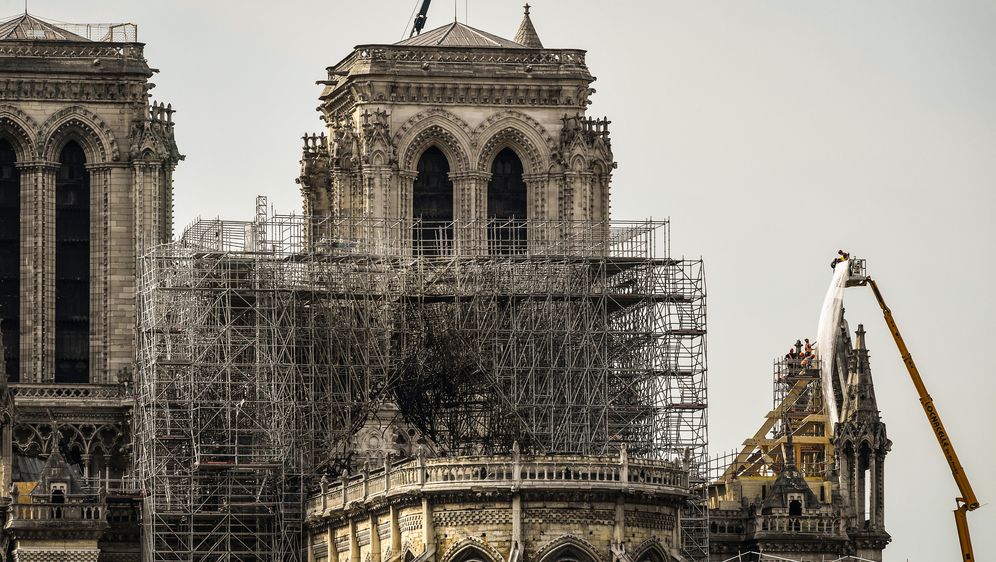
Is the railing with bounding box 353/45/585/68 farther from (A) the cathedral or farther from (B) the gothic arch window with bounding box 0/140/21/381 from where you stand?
(B) the gothic arch window with bounding box 0/140/21/381

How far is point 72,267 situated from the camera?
140250mm

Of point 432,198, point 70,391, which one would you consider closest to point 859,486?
point 432,198

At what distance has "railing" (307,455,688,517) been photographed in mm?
112438

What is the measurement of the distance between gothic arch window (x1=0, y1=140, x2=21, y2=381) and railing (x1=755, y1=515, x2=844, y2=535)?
27.8m

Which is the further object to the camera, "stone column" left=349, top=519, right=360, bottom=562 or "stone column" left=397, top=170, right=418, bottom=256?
"stone column" left=397, top=170, right=418, bottom=256

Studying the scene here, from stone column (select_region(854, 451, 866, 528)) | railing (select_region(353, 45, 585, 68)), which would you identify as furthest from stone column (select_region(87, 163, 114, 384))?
stone column (select_region(854, 451, 866, 528))

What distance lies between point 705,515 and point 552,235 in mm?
14042

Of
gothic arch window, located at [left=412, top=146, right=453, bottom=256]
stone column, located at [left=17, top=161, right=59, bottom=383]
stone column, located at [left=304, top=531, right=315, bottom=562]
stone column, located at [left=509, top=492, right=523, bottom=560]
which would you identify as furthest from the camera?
stone column, located at [left=17, top=161, right=59, bottom=383]

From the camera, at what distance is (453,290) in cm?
13138

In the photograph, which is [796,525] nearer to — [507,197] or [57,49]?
[507,197]

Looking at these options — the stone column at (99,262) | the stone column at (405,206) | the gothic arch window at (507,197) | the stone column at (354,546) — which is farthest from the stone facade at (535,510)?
the stone column at (99,262)

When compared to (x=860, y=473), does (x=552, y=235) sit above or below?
A: above

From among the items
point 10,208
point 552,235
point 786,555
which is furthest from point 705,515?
point 10,208

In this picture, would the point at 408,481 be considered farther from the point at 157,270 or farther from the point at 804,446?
the point at 804,446
